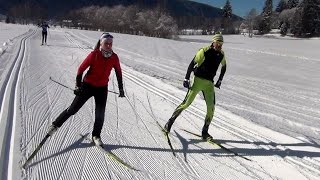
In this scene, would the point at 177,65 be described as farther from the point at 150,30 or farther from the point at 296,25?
the point at 296,25

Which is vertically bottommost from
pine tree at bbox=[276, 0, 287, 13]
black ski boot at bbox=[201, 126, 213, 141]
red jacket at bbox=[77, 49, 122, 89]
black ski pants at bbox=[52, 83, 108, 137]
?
black ski boot at bbox=[201, 126, 213, 141]

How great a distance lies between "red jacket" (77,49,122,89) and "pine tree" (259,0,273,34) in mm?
103148

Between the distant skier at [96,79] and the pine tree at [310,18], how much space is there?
8692 centimetres

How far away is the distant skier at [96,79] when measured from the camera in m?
6.93

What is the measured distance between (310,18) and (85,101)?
87.6 metres

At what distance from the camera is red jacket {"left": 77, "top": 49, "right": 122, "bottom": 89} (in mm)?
6938

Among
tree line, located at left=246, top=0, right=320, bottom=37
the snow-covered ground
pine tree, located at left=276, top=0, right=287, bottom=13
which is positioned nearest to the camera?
the snow-covered ground

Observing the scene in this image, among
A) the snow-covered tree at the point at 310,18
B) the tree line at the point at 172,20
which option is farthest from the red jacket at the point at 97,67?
the snow-covered tree at the point at 310,18

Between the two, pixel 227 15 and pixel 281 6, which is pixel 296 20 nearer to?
pixel 227 15

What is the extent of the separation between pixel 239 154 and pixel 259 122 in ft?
8.95

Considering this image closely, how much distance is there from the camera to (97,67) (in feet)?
23.1

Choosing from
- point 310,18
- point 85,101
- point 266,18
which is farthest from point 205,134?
point 266,18

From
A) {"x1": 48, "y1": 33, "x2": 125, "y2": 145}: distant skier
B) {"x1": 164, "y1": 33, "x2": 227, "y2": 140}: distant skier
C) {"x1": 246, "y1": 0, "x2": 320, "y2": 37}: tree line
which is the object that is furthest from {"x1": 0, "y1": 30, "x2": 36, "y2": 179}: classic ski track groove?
{"x1": 246, "y1": 0, "x2": 320, "y2": 37}: tree line

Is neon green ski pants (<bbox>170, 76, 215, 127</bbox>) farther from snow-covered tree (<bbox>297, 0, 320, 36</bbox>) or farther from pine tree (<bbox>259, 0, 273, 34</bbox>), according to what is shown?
pine tree (<bbox>259, 0, 273, 34</bbox>)
